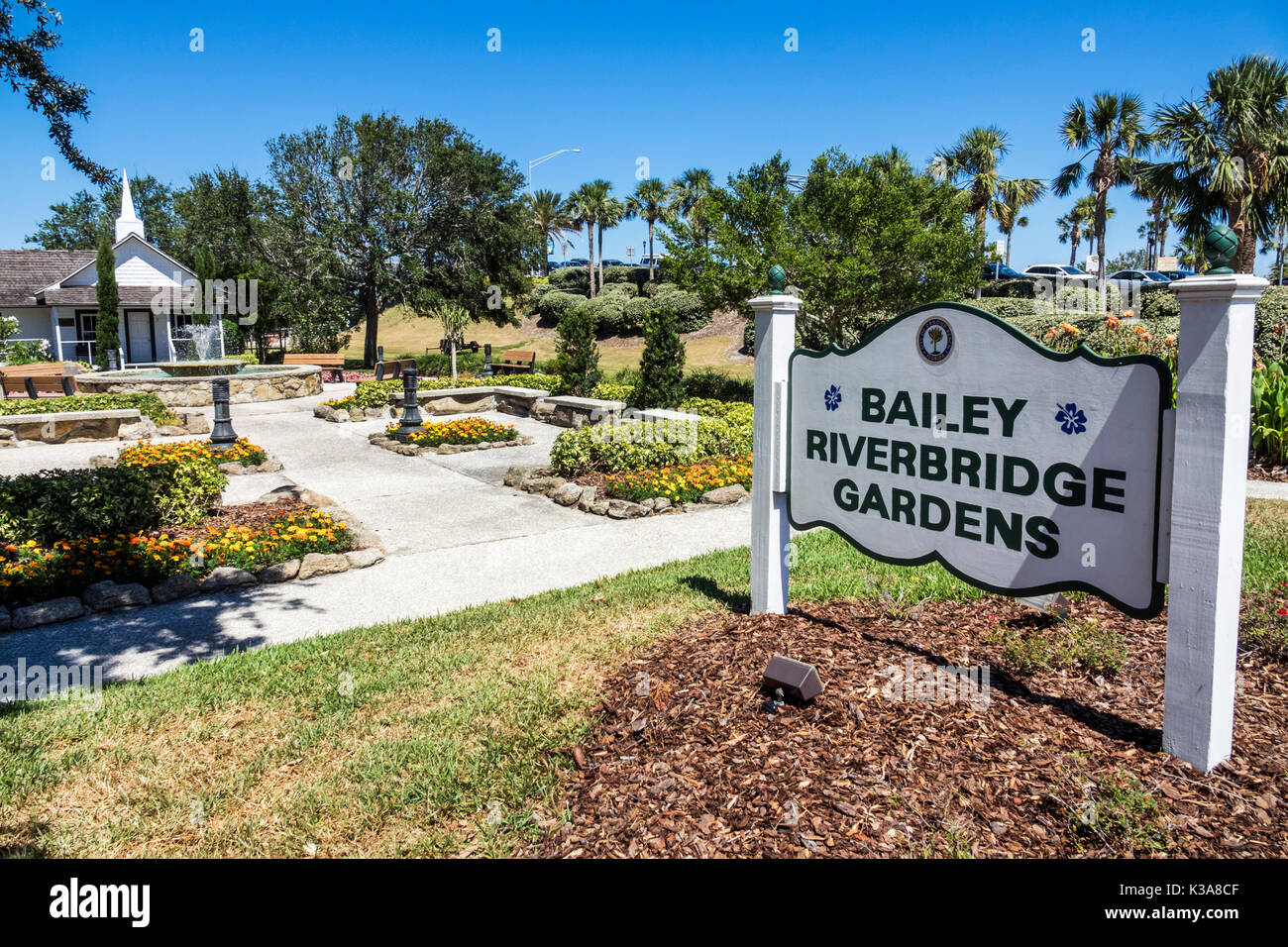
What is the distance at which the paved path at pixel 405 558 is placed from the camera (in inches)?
217

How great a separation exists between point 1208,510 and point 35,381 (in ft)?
77.9

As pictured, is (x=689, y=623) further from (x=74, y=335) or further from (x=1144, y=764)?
(x=74, y=335)

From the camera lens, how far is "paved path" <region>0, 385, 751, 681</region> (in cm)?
550

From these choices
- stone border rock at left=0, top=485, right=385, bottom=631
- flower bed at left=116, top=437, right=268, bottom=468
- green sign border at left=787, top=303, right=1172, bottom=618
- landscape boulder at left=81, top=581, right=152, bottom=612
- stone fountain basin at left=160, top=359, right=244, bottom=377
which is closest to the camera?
green sign border at left=787, top=303, right=1172, bottom=618

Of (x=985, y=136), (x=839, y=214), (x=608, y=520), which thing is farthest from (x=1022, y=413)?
(x=985, y=136)

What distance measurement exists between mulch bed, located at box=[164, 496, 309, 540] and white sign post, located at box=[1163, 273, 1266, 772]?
729 centimetres

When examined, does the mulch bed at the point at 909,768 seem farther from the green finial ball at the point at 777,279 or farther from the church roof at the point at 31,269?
the church roof at the point at 31,269

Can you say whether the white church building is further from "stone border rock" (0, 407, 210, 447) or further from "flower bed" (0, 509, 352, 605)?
"flower bed" (0, 509, 352, 605)

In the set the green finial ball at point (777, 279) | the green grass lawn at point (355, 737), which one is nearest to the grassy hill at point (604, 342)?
the green grass lawn at point (355, 737)

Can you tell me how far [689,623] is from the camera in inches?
195

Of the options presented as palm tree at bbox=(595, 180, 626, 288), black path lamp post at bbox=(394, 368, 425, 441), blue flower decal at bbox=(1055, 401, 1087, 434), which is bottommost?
black path lamp post at bbox=(394, 368, 425, 441)

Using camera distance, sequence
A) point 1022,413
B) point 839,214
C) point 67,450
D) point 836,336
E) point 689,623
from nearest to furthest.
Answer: point 1022,413 → point 689,623 → point 67,450 → point 839,214 → point 836,336

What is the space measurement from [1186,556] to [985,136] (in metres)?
34.1
